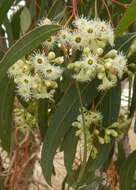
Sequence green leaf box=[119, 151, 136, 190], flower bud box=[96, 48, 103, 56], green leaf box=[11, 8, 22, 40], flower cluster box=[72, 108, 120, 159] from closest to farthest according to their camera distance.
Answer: flower bud box=[96, 48, 103, 56] → flower cluster box=[72, 108, 120, 159] → green leaf box=[119, 151, 136, 190] → green leaf box=[11, 8, 22, 40]

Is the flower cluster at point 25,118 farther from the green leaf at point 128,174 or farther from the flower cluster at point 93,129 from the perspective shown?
the green leaf at point 128,174

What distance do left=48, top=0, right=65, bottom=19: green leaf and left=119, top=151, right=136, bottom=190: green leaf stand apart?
0.50 meters

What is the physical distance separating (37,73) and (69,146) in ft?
1.34

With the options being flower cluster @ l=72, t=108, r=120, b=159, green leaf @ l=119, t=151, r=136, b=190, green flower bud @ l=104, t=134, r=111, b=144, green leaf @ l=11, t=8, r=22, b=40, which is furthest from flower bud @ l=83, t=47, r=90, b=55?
green leaf @ l=11, t=8, r=22, b=40

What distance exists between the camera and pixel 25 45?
1172 mm

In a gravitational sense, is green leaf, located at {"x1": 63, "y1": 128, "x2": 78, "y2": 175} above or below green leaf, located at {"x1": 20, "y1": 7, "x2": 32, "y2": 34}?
below

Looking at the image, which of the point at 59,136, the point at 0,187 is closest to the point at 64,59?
the point at 59,136

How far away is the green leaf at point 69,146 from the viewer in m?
1.46

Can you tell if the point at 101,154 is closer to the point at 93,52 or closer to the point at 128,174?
the point at 128,174

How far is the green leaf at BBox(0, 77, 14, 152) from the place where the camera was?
4.59 ft

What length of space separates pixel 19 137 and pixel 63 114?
164 centimetres

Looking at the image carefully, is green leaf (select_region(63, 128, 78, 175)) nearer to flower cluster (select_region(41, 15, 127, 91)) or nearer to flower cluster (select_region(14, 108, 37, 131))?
flower cluster (select_region(14, 108, 37, 131))

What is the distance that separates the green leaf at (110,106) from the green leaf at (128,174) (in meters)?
0.21

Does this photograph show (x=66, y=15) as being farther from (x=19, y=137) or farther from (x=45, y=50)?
(x=19, y=137)
